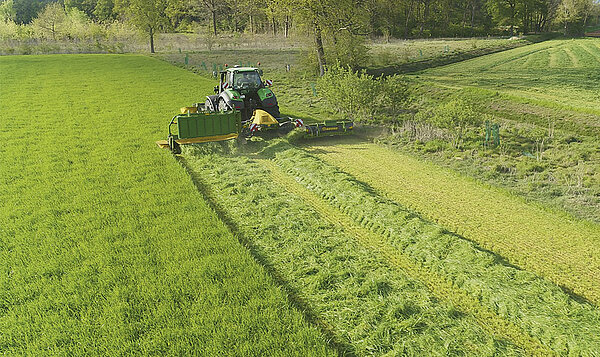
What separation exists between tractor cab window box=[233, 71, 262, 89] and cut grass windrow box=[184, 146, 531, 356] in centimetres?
576

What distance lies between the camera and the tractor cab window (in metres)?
13.3

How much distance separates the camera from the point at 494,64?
1118 inches

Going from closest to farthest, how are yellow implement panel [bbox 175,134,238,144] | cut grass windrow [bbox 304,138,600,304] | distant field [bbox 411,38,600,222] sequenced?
cut grass windrow [bbox 304,138,600,304]
distant field [bbox 411,38,600,222]
yellow implement panel [bbox 175,134,238,144]

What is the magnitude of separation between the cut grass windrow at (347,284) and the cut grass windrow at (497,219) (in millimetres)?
1852

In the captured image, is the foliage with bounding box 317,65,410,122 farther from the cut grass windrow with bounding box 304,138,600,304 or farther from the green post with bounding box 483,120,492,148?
the cut grass windrow with bounding box 304,138,600,304

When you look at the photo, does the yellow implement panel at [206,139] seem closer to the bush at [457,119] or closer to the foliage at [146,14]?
the bush at [457,119]

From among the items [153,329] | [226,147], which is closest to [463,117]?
[226,147]

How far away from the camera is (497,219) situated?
7.33 m

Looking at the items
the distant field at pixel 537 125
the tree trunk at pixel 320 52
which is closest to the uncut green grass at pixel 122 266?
the distant field at pixel 537 125

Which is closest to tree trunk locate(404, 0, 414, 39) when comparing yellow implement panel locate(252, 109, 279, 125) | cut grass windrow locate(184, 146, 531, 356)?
yellow implement panel locate(252, 109, 279, 125)

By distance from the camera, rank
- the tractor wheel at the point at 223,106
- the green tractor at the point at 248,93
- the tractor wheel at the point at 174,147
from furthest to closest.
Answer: the green tractor at the point at 248,93
the tractor wheel at the point at 223,106
the tractor wheel at the point at 174,147

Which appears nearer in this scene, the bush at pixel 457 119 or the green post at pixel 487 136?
the green post at pixel 487 136

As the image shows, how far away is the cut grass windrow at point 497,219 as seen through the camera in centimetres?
582

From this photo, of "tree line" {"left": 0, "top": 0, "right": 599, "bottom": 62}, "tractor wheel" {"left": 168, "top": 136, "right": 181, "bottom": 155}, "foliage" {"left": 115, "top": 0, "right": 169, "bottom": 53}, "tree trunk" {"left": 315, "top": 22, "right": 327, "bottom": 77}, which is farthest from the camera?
"tree line" {"left": 0, "top": 0, "right": 599, "bottom": 62}
